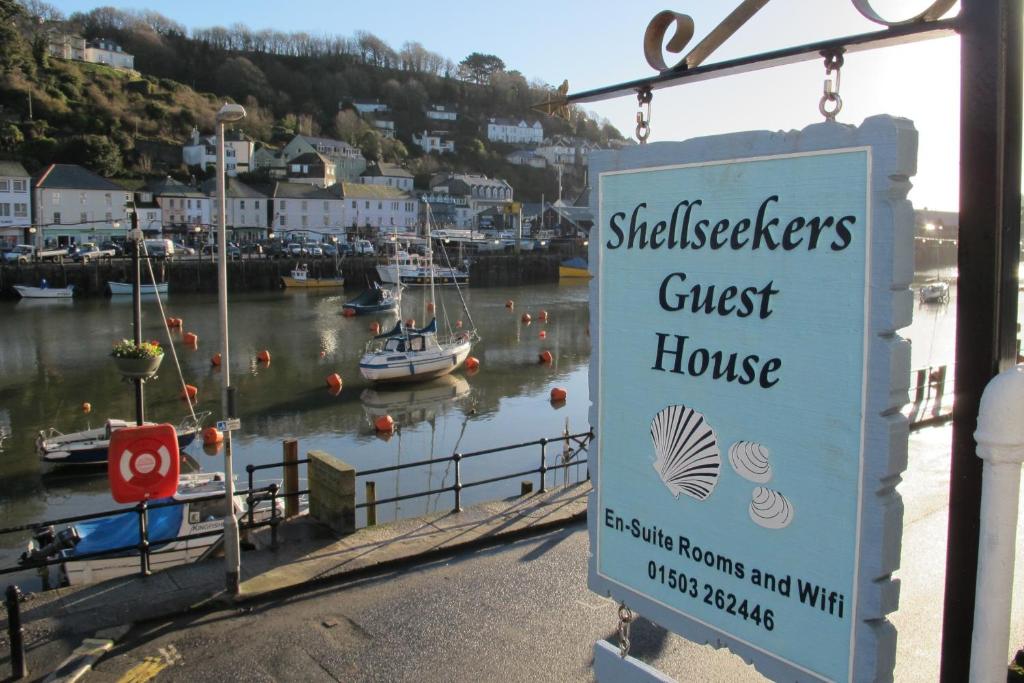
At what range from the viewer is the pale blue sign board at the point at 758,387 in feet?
10.4

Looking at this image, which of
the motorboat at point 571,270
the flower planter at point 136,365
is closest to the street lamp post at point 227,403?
the flower planter at point 136,365

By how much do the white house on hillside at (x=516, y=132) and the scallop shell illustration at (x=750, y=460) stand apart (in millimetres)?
193481

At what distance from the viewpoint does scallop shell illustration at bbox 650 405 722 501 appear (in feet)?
12.5

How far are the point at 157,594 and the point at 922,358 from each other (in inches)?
1693

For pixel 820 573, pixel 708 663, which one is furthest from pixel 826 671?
pixel 708 663

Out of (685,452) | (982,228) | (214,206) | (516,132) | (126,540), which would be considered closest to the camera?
(982,228)

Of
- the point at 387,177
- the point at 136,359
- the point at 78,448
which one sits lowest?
the point at 78,448

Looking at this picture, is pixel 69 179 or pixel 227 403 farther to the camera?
pixel 69 179

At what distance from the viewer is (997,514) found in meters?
2.94

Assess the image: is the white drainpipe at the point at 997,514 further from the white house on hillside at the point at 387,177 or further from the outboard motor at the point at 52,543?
the white house on hillside at the point at 387,177

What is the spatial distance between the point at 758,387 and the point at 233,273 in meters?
79.1

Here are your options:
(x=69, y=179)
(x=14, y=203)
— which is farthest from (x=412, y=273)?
(x=14, y=203)

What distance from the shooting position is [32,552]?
14.0 meters

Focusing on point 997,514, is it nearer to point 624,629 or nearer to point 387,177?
point 624,629
